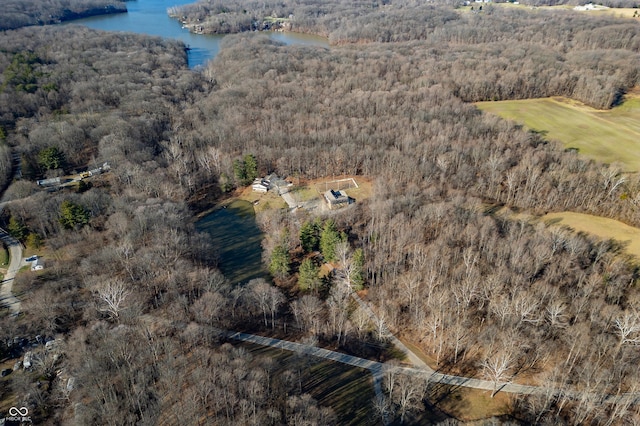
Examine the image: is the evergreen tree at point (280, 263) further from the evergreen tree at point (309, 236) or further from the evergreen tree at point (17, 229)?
the evergreen tree at point (17, 229)

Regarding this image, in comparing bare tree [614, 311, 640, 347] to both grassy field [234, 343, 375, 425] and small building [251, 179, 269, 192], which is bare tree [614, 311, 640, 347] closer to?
grassy field [234, 343, 375, 425]

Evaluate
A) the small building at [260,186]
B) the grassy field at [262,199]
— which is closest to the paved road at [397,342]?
the grassy field at [262,199]

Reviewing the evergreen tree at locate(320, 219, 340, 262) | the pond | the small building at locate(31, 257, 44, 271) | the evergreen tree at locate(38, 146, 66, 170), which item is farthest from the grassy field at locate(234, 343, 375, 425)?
the evergreen tree at locate(38, 146, 66, 170)

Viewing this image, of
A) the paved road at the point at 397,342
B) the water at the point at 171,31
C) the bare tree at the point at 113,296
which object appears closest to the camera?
the paved road at the point at 397,342

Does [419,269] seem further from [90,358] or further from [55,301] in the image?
[55,301]

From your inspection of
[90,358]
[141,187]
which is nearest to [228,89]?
[141,187]
